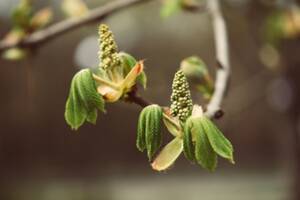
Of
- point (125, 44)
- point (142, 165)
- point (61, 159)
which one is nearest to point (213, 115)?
point (125, 44)

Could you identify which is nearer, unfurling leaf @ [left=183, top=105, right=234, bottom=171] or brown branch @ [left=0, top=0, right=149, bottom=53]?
unfurling leaf @ [left=183, top=105, right=234, bottom=171]

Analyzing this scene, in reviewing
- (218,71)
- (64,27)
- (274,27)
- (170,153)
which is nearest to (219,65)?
(218,71)

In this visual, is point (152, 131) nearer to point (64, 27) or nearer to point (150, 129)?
point (150, 129)

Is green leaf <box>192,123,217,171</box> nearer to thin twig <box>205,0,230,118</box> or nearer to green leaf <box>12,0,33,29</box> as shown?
thin twig <box>205,0,230,118</box>

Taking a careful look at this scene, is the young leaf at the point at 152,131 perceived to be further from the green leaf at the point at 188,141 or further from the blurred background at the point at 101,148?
the blurred background at the point at 101,148

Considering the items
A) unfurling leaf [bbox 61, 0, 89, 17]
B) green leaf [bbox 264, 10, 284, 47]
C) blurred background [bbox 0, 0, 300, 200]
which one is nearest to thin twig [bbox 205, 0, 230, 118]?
unfurling leaf [bbox 61, 0, 89, 17]

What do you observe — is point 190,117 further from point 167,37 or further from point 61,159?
point 61,159
